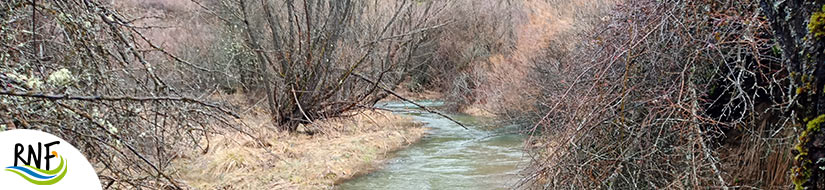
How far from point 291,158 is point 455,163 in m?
2.55

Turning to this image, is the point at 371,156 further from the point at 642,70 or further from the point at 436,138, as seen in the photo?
the point at 642,70

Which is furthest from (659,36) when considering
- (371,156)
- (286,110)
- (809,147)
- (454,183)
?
(286,110)

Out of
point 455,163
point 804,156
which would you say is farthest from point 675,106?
point 455,163

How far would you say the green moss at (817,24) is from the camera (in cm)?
192

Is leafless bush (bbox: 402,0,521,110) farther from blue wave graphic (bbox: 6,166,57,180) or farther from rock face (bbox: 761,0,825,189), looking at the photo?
rock face (bbox: 761,0,825,189)

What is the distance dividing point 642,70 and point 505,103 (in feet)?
30.6

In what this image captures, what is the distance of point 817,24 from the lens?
1928 mm

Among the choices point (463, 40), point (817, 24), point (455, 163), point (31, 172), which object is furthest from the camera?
point (463, 40)

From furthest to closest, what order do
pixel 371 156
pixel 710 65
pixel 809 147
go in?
pixel 371 156
pixel 710 65
pixel 809 147

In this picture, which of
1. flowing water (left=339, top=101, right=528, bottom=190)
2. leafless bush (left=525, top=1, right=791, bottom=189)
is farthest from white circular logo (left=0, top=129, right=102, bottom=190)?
flowing water (left=339, top=101, right=528, bottom=190)

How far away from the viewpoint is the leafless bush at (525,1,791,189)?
395 centimetres

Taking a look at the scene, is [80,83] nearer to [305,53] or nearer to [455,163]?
[455,163]

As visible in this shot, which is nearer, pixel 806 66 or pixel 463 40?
pixel 806 66

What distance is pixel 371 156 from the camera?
36.1 feet
